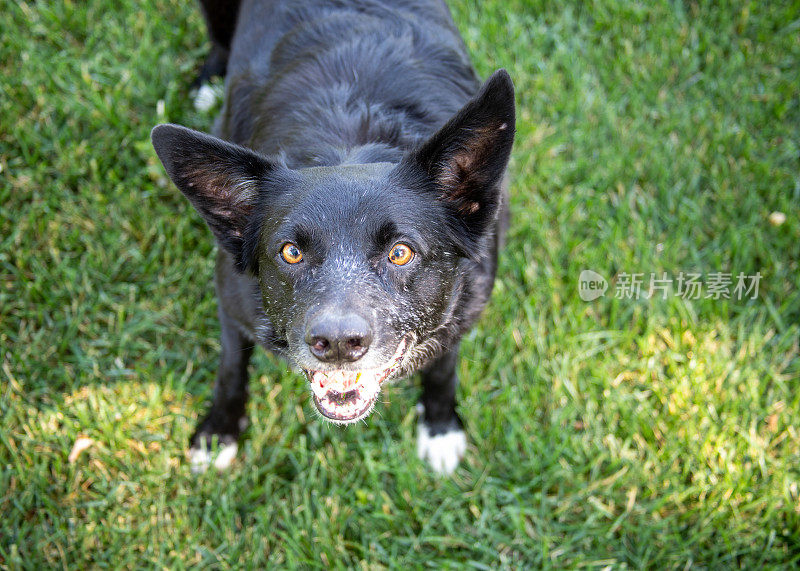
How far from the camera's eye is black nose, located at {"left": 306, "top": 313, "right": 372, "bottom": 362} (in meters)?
2.06

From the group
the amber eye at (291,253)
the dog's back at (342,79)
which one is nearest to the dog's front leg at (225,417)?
the amber eye at (291,253)

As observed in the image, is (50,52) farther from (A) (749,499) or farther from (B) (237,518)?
(A) (749,499)

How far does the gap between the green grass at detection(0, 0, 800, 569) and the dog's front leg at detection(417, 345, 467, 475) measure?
0.23 feet

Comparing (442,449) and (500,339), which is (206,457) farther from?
(500,339)

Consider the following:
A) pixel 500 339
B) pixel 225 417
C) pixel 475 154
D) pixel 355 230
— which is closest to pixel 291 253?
pixel 355 230

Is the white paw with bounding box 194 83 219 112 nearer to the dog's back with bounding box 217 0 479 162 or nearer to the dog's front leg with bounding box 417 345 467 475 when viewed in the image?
the dog's back with bounding box 217 0 479 162

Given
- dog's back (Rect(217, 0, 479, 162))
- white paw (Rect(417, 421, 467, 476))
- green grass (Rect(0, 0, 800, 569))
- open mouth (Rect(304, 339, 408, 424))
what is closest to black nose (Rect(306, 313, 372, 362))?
open mouth (Rect(304, 339, 408, 424))

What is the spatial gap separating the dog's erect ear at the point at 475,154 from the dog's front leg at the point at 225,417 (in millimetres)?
1195

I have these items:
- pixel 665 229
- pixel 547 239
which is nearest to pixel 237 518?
pixel 547 239

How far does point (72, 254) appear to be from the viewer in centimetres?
371

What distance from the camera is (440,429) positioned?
128 inches

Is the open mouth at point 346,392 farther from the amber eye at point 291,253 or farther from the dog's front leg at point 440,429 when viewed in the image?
the dog's front leg at point 440,429

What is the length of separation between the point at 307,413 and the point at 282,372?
250 mm

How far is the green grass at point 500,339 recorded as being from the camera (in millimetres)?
2982
